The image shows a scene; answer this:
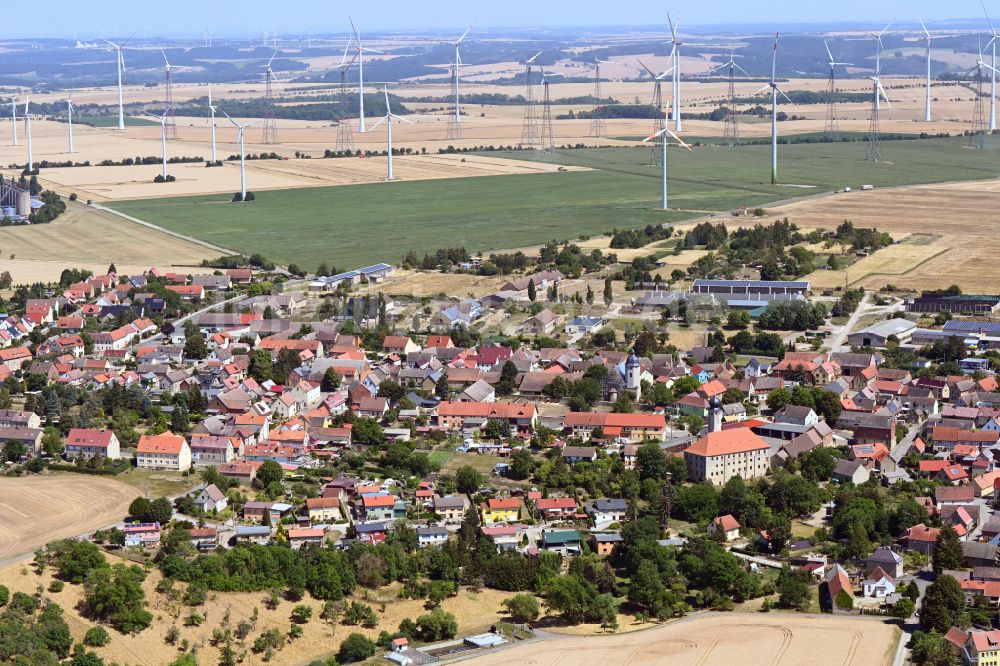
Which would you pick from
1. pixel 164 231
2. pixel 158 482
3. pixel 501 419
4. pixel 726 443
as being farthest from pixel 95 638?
pixel 164 231

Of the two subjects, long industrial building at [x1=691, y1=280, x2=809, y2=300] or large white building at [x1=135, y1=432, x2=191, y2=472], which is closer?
large white building at [x1=135, y1=432, x2=191, y2=472]

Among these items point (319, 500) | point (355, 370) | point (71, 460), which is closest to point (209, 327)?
point (355, 370)

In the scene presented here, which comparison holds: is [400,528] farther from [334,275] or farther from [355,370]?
[334,275]

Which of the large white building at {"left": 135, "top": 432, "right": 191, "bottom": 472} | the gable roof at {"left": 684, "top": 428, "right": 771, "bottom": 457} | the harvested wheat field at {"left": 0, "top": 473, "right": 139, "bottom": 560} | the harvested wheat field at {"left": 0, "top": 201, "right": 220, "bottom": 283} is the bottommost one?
the harvested wheat field at {"left": 0, "top": 473, "right": 139, "bottom": 560}

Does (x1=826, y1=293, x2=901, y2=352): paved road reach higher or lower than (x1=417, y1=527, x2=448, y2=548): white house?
higher

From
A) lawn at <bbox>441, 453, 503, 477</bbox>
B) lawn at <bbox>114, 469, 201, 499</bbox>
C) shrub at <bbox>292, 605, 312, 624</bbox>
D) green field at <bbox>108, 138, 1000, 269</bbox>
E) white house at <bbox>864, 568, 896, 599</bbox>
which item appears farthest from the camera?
green field at <bbox>108, 138, 1000, 269</bbox>

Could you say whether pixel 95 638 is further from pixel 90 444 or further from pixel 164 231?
pixel 164 231

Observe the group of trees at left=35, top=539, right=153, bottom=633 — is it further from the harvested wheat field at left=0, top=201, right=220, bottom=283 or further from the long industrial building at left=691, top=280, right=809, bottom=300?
the harvested wheat field at left=0, top=201, right=220, bottom=283

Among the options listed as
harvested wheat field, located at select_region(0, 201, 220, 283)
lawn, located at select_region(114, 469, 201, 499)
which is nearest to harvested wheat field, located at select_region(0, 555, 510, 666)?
lawn, located at select_region(114, 469, 201, 499)
